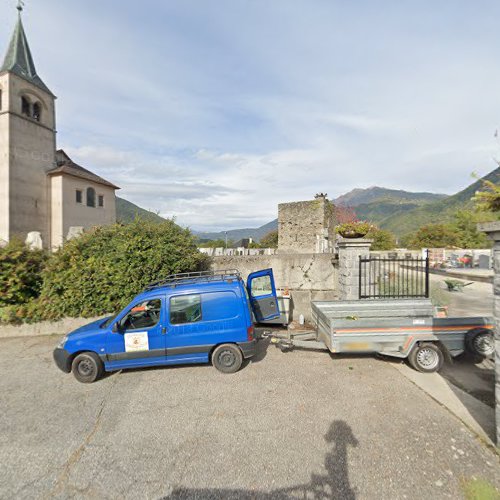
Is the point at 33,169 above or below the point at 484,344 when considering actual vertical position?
above

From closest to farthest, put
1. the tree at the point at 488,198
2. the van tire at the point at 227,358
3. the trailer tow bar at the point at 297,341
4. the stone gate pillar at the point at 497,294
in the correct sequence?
the stone gate pillar at the point at 497,294
the tree at the point at 488,198
the van tire at the point at 227,358
the trailer tow bar at the point at 297,341

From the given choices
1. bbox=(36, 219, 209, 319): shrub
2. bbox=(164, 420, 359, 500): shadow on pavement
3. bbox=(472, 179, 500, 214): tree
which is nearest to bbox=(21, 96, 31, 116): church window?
bbox=(36, 219, 209, 319): shrub

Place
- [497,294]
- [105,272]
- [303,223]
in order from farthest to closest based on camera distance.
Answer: [303,223]
[105,272]
[497,294]

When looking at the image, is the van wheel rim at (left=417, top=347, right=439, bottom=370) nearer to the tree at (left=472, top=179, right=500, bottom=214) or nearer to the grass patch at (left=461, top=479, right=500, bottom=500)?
the grass patch at (left=461, top=479, right=500, bottom=500)

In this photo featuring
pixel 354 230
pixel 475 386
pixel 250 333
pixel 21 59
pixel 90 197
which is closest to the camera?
pixel 475 386

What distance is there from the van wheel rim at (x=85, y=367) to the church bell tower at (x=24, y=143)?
22.3m

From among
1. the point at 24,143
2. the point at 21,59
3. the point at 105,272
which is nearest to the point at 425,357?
the point at 105,272

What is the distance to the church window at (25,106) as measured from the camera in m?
23.2

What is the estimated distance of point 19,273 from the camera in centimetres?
782

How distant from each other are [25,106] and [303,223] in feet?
90.2

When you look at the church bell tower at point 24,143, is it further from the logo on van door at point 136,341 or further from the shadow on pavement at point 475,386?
the shadow on pavement at point 475,386

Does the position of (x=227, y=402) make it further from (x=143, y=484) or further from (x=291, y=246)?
(x=291, y=246)

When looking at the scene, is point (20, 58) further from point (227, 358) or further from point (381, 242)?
point (381, 242)

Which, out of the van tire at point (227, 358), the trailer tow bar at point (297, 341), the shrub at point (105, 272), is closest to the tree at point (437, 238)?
the trailer tow bar at point (297, 341)
